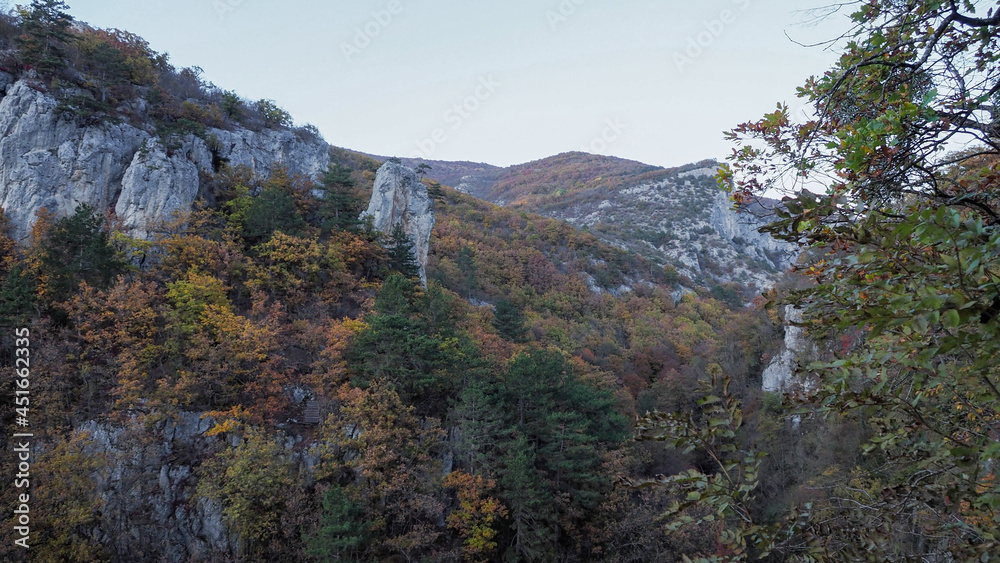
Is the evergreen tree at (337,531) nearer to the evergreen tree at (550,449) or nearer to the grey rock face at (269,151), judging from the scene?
the evergreen tree at (550,449)

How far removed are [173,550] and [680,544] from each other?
16034 mm

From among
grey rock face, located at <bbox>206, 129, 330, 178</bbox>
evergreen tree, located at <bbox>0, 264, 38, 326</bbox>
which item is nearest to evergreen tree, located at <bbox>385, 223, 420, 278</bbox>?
grey rock face, located at <bbox>206, 129, 330, 178</bbox>

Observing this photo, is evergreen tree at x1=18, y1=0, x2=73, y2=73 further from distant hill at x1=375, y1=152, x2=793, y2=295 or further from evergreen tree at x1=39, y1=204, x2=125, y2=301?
distant hill at x1=375, y1=152, x2=793, y2=295

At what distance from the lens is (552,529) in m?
17.0

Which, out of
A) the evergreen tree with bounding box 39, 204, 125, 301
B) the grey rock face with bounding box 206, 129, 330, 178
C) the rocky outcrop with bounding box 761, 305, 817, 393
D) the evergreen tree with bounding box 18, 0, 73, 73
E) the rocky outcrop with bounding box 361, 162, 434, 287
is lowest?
the rocky outcrop with bounding box 761, 305, 817, 393

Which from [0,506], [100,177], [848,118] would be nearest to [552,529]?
[0,506]

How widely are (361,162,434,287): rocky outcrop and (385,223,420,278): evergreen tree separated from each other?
59.8 inches

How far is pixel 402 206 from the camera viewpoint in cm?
2906

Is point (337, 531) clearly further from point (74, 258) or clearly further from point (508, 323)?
point (508, 323)

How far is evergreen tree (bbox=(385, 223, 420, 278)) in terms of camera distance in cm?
2533

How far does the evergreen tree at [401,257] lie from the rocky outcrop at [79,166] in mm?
9692

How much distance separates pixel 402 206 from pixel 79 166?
15.2 meters

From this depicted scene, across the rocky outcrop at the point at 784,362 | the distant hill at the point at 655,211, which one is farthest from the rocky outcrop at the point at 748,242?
the rocky outcrop at the point at 784,362

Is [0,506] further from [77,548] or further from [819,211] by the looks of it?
[819,211]
